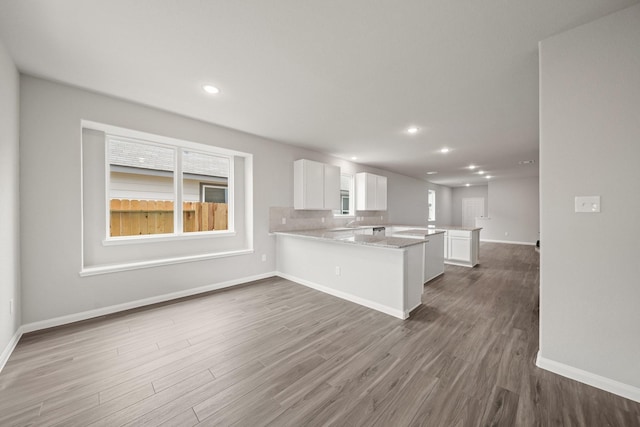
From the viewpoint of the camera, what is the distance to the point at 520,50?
6.45 ft

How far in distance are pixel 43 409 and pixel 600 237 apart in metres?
3.84

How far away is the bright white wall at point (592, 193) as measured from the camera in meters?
1.56

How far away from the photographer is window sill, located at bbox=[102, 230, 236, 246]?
3.10m

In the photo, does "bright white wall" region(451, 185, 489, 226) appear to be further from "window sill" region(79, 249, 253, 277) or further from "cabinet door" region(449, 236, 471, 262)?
"window sill" region(79, 249, 253, 277)

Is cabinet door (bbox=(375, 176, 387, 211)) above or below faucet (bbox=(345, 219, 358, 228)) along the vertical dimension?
above

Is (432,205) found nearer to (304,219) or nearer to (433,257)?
(433,257)

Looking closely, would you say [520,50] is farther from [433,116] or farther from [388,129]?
[388,129]

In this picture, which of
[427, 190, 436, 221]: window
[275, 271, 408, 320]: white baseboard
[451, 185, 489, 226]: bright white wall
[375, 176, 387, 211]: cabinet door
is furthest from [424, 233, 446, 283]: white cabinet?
[451, 185, 489, 226]: bright white wall

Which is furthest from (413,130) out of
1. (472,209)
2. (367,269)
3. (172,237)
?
(472,209)

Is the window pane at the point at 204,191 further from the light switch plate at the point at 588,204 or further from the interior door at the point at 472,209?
the interior door at the point at 472,209

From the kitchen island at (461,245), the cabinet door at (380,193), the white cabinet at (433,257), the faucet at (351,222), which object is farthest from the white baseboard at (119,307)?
the cabinet door at (380,193)

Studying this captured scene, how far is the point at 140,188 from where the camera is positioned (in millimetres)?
3344

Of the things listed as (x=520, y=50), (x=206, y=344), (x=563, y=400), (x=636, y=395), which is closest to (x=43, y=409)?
(x=206, y=344)

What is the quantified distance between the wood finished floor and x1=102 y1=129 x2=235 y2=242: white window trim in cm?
98
